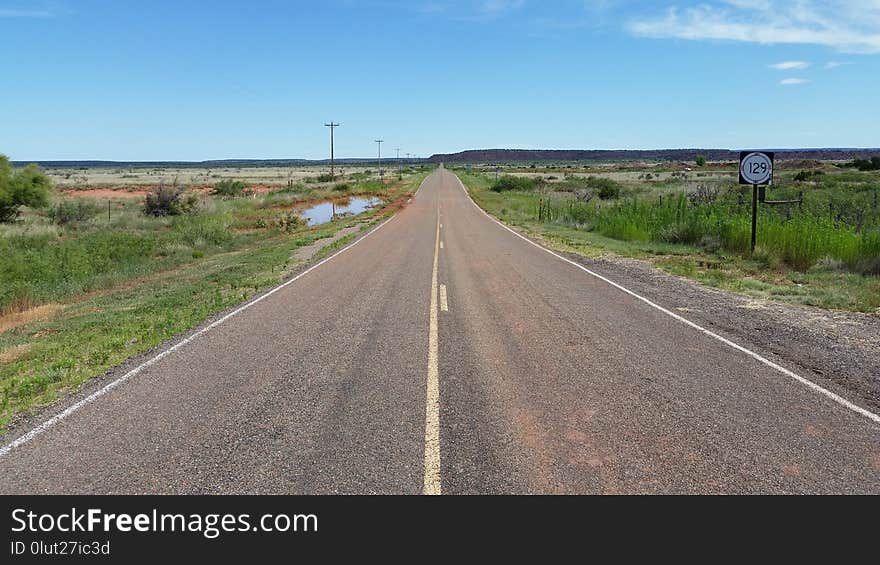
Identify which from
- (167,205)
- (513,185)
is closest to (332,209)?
(167,205)

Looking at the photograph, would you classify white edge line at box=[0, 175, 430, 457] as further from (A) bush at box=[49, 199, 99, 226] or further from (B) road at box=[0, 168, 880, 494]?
(A) bush at box=[49, 199, 99, 226]

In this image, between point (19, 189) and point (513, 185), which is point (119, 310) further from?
point (513, 185)

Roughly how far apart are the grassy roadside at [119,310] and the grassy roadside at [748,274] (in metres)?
9.64

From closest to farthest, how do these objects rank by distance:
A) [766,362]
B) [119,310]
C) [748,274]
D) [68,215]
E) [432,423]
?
[432,423] < [766,362] < [119,310] < [748,274] < [68,215]

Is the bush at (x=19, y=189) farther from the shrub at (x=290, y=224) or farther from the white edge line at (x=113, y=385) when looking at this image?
the white edge line at (x=113, y=385)

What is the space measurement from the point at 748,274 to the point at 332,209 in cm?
3881

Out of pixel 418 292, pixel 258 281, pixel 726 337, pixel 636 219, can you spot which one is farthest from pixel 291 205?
pixel 726 337

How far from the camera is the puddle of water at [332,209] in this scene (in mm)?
41894

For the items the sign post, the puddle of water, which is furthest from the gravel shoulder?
the puddle of water

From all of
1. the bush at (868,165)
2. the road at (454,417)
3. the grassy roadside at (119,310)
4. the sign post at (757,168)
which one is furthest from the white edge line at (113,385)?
the bush at (868,165)

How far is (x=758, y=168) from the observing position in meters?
16.9

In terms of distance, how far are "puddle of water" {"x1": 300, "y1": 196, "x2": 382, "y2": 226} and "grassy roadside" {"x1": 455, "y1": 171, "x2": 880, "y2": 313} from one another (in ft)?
65.7

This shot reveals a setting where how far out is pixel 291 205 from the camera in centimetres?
5156

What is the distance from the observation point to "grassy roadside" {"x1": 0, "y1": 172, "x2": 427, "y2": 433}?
7895mm
